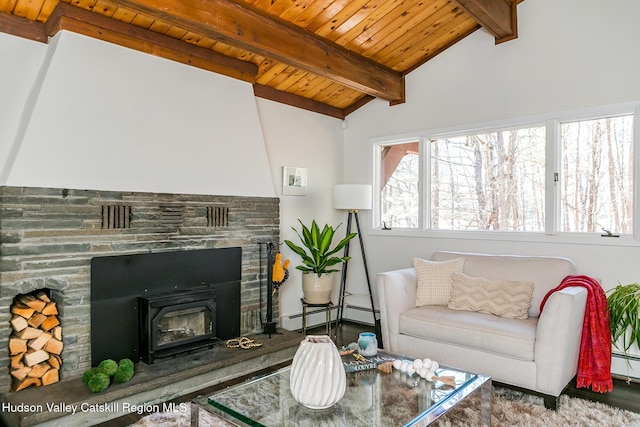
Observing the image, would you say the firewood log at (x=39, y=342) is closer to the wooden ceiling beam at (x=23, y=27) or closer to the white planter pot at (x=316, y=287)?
the wooden ceiling beam at (x=23, y=27)

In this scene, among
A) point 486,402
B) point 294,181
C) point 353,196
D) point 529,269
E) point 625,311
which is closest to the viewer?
point 486,402

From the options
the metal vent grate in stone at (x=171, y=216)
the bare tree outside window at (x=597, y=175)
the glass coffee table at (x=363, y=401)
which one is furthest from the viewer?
the bare tree outside window at (x=597, y=175)

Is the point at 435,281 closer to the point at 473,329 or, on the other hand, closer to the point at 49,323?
the point at 473,329

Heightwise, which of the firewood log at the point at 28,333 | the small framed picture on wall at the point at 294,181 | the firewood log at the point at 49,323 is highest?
the small framed picture on wall at the point at 294,181

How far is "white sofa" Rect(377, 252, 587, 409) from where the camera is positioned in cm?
269

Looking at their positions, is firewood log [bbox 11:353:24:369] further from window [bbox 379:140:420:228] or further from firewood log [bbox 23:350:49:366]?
window [bbox 379:140:420:228]

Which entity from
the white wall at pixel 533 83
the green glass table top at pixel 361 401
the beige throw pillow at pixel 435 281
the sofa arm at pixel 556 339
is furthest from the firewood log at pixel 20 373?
the white wall at pixel 533 83

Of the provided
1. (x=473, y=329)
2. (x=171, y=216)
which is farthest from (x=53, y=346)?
(x=473, y=329)

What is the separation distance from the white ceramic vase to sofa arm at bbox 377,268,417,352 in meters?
1.59

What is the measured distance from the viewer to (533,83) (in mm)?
3857

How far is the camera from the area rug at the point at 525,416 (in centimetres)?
250

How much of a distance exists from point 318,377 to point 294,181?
2.95 m

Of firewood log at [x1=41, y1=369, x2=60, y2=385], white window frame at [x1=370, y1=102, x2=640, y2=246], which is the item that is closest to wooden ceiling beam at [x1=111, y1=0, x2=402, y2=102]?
white window frame at [x1=370, y1=102, x2=640, y2=246]

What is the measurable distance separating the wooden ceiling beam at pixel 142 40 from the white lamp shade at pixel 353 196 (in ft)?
4.63
